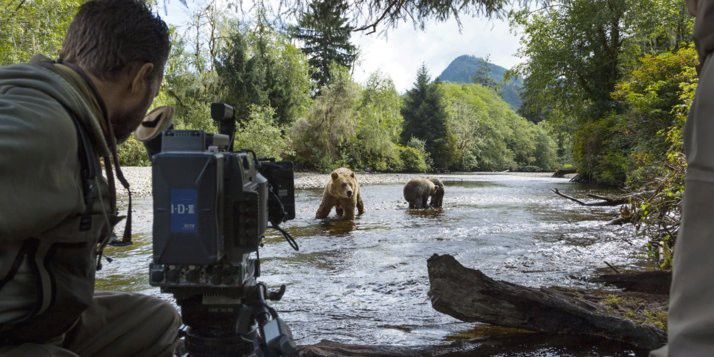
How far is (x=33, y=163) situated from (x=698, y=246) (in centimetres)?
134

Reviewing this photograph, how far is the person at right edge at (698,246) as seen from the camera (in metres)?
0.68

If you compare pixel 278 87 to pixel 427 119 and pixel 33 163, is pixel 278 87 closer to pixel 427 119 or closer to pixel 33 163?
pixel 427 119

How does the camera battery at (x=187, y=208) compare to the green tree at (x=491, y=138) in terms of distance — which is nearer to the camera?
the camera battery at (x=187, y=208)

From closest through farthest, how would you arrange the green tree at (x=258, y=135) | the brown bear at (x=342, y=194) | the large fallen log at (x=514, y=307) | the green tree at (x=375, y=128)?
the large fallen log at (x=514, y=307)
the brown bear at (x=342, y=194)
the green tree at (x=258, y=135)
the green tree at (x=375, y=128)

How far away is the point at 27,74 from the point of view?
4.53 feet

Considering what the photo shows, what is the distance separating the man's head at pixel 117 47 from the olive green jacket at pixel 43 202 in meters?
0.12

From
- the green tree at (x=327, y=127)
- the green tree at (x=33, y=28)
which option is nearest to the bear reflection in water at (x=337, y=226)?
the green tree at (x=33, y=28)

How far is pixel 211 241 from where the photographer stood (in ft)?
5.97

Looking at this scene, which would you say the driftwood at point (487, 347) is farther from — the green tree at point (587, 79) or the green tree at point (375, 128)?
the green tree at point (375, 128)

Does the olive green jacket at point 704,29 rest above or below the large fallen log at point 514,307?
above

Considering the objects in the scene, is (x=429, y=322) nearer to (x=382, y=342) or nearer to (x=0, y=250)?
(x=382, y=342)

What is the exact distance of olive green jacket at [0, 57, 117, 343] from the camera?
126cm

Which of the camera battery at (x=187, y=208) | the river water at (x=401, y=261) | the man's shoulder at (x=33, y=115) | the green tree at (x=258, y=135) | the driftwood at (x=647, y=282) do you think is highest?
the green tree at (x=258, y=135)

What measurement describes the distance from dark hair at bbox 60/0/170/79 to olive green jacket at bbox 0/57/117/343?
12 cm
